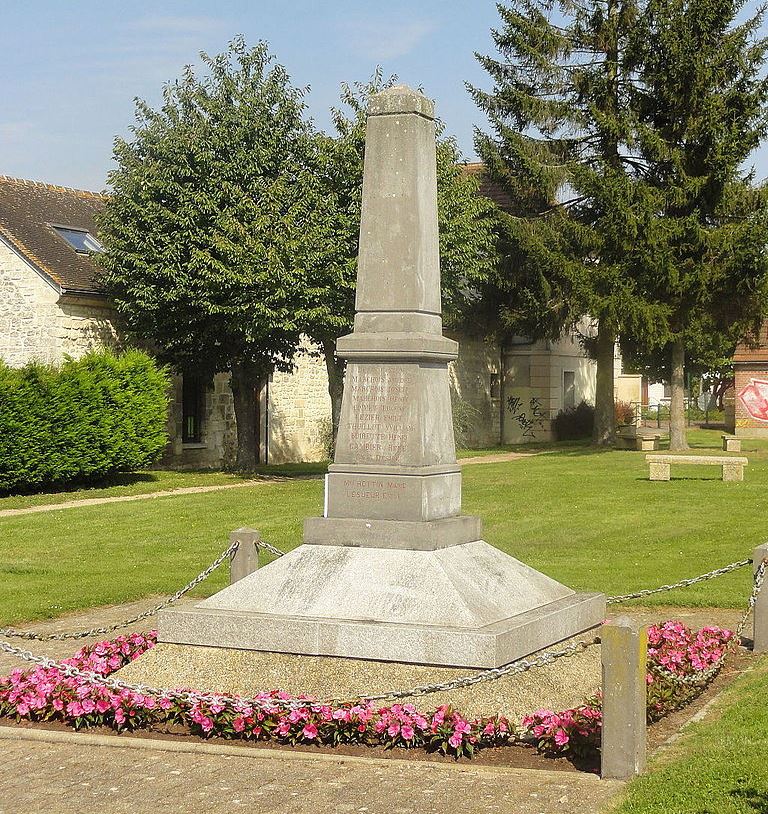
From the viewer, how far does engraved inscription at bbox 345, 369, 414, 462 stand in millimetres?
7832

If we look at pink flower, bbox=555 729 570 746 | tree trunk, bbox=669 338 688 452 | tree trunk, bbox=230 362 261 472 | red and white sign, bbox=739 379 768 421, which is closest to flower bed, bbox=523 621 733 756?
pink flower, bbox=555 729 570 746

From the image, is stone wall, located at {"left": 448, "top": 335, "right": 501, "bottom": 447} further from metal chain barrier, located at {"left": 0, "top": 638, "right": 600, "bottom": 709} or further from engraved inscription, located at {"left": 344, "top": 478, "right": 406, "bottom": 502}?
metal chain barrier, located at {"left": 0, "top": 638, "right": 600, "bottom": 709}

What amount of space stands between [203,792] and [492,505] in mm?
13909

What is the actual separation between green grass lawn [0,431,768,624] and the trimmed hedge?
128 centimetres

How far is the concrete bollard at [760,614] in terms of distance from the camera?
8898 millimetres

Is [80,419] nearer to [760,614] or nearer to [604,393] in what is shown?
[604,393]

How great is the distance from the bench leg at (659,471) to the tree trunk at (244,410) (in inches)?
332

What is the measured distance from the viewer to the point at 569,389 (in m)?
41.7

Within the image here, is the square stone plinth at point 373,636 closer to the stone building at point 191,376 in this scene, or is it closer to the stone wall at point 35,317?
the stone building at point 191,376

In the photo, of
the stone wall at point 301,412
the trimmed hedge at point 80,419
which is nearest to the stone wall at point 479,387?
the stone wall at point 301,412

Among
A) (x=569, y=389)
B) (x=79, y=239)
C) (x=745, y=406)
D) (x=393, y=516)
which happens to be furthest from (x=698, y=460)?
(x=569, y=389)

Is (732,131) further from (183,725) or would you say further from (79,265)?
(183,725)

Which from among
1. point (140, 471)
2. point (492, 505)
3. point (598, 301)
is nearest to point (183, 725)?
point (492, 505)

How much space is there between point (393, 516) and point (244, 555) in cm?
219
